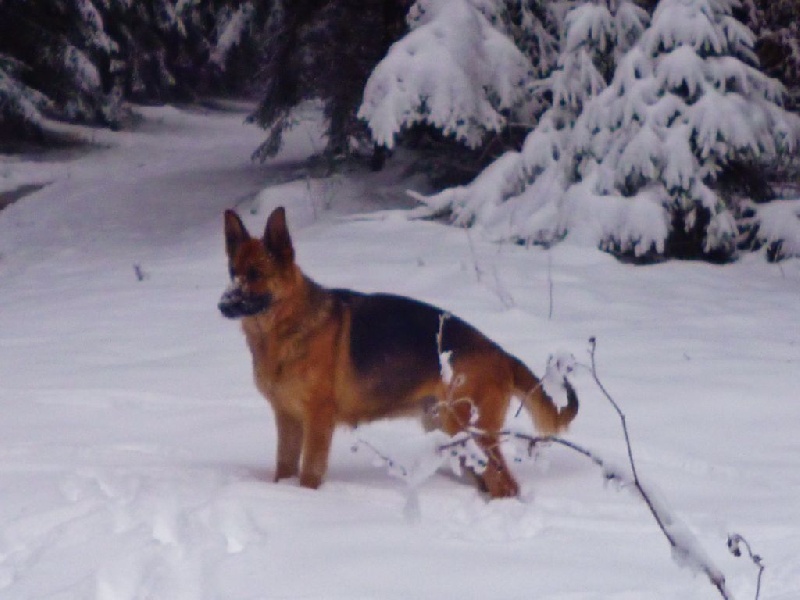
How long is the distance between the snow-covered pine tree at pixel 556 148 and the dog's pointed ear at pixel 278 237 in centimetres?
651

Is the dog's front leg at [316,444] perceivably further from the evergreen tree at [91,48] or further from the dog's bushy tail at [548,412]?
the evergreen tree at [91,48]

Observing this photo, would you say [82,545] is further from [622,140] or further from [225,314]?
[622,140]

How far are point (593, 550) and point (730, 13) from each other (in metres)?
8.65

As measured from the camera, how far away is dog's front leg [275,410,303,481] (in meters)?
4.82

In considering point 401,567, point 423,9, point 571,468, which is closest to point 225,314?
point 401,567

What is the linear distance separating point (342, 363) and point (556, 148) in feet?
23.5

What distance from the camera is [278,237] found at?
4.56 metres

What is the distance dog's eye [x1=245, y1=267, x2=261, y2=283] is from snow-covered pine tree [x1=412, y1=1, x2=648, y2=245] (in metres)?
6.64

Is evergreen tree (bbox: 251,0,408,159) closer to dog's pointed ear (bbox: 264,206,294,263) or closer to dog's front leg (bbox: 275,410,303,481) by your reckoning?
dog's pointed ear (bbox: 264,206,294,263)

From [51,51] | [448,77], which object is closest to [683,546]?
[448,77]

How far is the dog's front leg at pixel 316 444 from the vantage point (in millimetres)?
4613

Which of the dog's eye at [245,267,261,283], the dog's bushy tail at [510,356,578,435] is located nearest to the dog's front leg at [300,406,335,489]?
the dog's eye at [245,267,261,283]

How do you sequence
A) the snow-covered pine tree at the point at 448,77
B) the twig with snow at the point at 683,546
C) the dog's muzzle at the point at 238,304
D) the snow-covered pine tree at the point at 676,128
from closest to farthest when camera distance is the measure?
the twig with snow at the point at 683,546, the dog's muzzle at the point at 238,304, the snow-covered pine tree at the point at 676,128, the snow-covered pine tree at the point at 448,77

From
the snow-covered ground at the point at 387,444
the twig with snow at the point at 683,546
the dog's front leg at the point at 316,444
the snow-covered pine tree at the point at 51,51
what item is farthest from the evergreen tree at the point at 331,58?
the twig with snow at the point at 683,546
